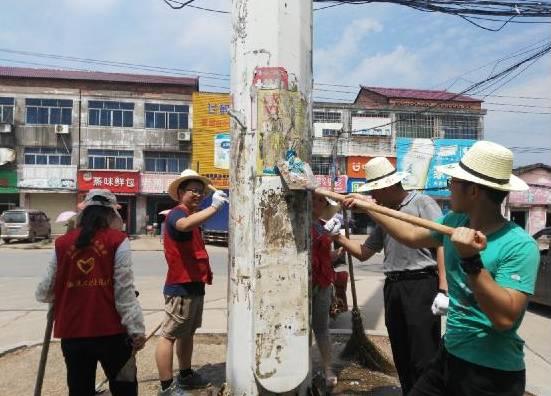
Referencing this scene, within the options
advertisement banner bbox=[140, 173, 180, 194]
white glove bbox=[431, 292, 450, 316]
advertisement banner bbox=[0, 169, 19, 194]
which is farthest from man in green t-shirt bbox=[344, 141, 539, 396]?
advertisement banner bbox=[0, 169, 19, 194]

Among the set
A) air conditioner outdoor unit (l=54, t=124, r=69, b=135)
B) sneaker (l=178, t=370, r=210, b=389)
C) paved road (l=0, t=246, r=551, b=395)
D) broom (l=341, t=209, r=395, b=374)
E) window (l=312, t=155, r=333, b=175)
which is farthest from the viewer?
window (l=312, t=155, r=333, b=175)

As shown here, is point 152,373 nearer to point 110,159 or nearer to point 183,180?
point 183,180

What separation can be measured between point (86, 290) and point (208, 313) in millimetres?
4982

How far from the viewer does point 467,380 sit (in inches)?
86.1

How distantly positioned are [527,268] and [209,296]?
799 cm

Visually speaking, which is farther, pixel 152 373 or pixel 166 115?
pixel 166 115

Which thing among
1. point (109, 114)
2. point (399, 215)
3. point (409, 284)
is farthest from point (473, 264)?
point (109, 114)

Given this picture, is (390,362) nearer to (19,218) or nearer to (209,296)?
(209,296)

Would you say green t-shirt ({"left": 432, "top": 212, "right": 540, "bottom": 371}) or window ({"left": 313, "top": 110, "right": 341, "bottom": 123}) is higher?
window ({"left": 313, "top": 110, "right": 341, "bottom": 123})

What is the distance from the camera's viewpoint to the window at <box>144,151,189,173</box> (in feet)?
105

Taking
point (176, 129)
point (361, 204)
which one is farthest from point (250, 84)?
point (176, 129)

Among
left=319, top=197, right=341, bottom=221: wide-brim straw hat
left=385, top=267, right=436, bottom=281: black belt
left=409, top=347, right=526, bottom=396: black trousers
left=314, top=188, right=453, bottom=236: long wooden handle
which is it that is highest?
left=314, top=188, right=453, bottom=236: long wooden handle

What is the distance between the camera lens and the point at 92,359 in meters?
3.04

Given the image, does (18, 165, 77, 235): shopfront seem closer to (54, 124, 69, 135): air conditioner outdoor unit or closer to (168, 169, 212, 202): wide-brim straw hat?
(54, 124, 69, 135): air conditioner outdoor unit
